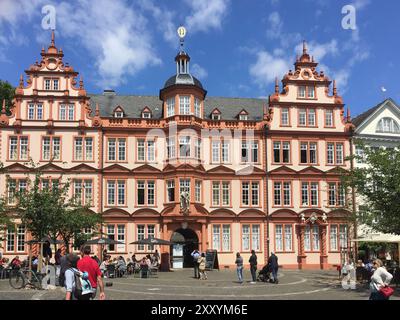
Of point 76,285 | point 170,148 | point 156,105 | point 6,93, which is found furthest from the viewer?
point 6,93

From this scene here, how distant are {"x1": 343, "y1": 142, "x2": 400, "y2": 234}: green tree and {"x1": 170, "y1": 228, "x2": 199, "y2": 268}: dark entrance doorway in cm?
1883

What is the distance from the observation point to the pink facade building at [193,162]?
42156 millimetres

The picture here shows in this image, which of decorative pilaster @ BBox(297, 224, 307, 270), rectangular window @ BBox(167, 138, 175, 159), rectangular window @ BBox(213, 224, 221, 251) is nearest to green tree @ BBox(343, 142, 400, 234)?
decorative pilaster @ BBox(297, 224, 307, 270)

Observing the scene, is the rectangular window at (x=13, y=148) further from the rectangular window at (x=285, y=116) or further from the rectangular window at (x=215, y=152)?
the rectangular window at (x=285, y=116)

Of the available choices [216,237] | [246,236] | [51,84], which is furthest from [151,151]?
[246,236]

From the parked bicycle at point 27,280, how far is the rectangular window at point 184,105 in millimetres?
22043

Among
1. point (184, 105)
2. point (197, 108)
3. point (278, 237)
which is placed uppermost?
point (184, 105)

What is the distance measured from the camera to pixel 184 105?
43.8 m

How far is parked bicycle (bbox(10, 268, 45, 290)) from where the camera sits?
77.6 feet

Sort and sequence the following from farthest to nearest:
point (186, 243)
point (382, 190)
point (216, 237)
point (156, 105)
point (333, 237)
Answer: point (156, 105)
point (333, 237)
point (216, 237)
point (186, 243)
point (382, 190)

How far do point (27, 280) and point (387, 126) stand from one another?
115 ft

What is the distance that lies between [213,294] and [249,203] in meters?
22.2

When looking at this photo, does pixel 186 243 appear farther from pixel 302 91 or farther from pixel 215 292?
pixel 215 292

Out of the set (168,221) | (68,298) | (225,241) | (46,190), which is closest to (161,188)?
(168,221)
